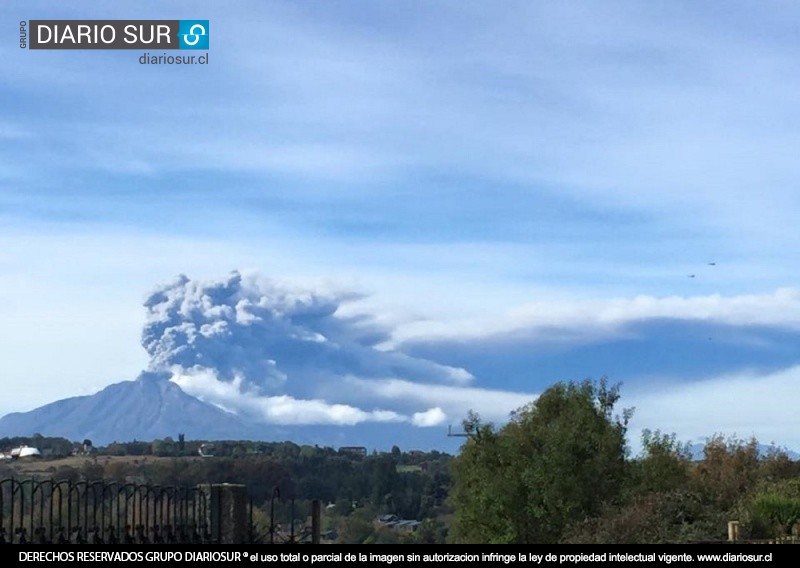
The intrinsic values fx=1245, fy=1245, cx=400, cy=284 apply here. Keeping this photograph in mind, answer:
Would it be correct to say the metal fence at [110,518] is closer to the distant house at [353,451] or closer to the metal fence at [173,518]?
the metal fence at [173,518]

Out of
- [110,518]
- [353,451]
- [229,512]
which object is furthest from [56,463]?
[110,518]

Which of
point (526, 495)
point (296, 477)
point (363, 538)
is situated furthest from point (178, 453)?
point (363, 538)

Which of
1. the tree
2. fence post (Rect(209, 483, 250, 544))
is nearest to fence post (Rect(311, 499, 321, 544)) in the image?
fence post (Rect(209, 483, 250, 544))

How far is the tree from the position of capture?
33375mm

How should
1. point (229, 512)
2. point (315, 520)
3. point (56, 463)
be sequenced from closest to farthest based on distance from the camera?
point (229, 512), point (315, 520), point (56, 463)

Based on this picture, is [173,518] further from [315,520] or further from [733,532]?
[733,532]

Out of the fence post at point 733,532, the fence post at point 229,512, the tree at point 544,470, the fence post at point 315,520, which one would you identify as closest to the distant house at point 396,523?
the tree at point 544,470

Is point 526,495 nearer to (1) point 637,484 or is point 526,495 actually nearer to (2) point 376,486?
(1) point 637,484

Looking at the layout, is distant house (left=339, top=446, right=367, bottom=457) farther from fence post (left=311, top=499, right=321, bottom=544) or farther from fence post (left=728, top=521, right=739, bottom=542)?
fence post (left=311, top=499, right=321, bottom=544)

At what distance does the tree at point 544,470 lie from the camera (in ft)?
109

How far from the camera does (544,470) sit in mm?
34062

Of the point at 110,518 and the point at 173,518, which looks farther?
the point at 173,518

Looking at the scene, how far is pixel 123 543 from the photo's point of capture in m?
14.0
